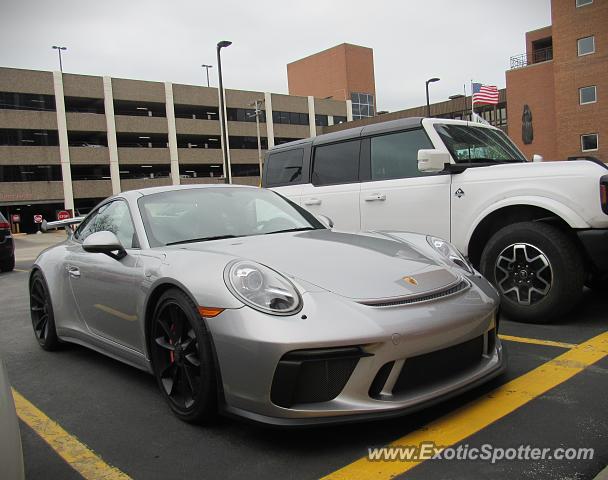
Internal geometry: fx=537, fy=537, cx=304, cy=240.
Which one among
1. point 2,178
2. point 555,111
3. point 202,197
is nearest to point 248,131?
point 2,178

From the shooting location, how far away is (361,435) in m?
2.54

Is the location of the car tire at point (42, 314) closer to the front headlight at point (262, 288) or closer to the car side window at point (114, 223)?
the car side window at point (114, 223)

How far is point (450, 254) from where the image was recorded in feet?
11.3

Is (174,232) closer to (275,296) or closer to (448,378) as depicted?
(275,296)

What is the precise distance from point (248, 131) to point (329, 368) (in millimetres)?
58585

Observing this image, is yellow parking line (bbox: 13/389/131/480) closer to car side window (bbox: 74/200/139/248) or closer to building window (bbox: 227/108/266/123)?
car side window (bbox: 74/200/139/248)

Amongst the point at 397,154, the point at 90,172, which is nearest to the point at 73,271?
the point at 397,154

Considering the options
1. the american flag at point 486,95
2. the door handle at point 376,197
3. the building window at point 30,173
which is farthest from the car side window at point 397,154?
the building window at point 30,173

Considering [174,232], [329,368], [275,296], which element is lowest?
[329,368]

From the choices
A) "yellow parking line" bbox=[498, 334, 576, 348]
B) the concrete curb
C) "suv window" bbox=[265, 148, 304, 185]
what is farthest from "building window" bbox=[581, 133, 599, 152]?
the concrete curb

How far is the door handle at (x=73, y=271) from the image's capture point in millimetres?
3923

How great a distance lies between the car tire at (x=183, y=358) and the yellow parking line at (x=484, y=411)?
2.51 feet

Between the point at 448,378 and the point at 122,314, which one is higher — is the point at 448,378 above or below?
below

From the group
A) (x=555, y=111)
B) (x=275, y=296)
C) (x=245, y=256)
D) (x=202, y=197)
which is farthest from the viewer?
(x=555, y=111)
